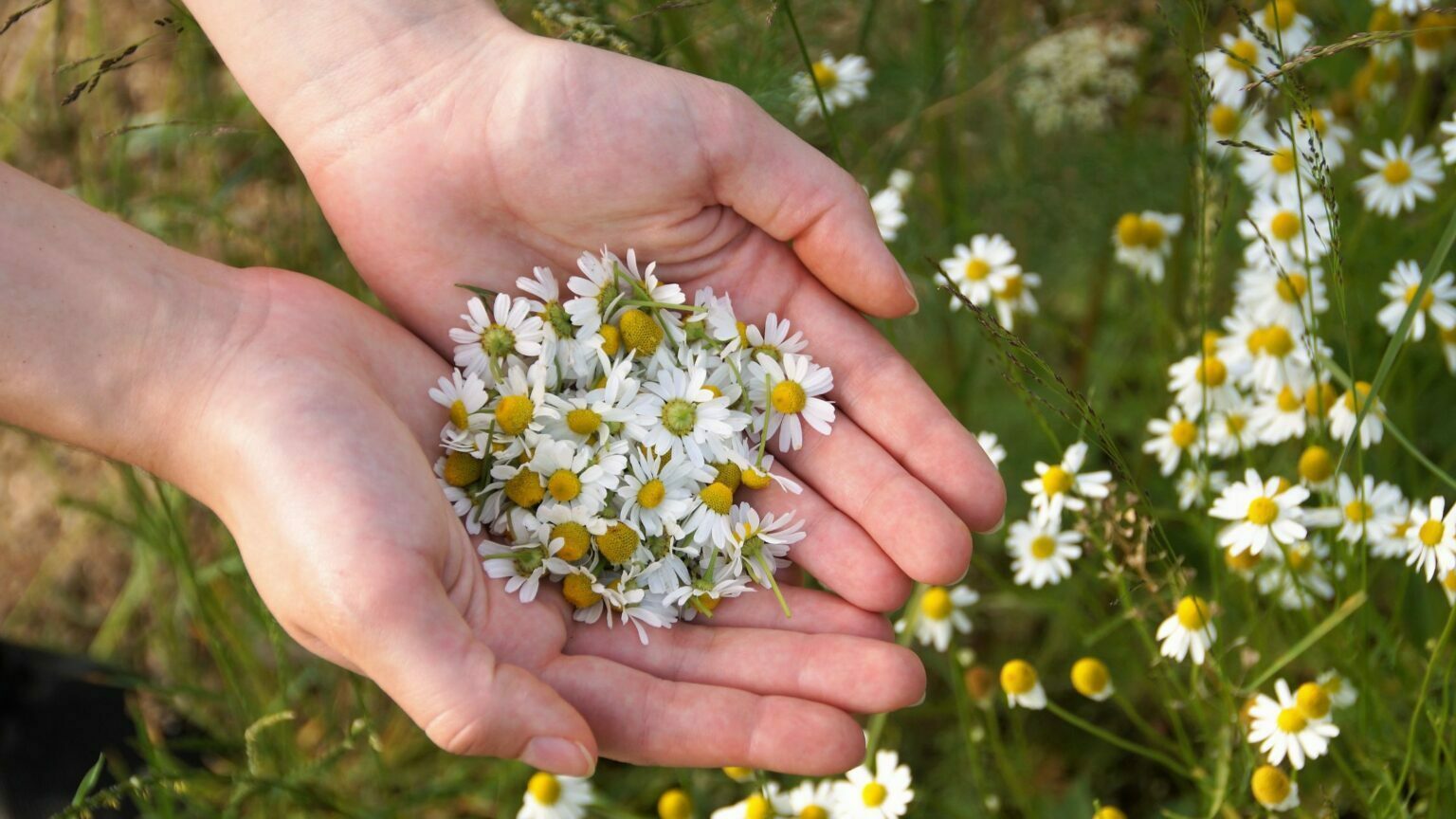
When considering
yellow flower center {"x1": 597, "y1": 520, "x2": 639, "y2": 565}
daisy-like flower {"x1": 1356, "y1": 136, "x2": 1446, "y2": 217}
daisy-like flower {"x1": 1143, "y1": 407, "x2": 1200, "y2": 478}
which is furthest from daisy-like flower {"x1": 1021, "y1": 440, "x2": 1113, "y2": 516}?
daisy-like flower {"x1": 1356, "y1": 136, "x2": 1446, "y2": 217}

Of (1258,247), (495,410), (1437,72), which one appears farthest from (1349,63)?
(495,410)

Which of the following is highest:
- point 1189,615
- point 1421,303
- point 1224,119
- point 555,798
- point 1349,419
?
point 1224,119

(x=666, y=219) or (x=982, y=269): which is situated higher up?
(x=666, y=219)

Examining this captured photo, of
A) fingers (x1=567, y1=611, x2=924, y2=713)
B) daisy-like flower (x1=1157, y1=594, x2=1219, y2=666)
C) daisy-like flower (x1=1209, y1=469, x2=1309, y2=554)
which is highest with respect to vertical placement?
daisy-like flower (x1=1209, y1=469, x2=1309, y2=554)

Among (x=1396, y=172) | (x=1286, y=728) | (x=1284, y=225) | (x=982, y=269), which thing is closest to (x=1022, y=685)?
(x=1286, y=728)

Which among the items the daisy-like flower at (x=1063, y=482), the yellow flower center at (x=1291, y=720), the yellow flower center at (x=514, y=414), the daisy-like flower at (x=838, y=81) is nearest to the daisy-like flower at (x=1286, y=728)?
the yellow flower center at (x=1291, y=720)

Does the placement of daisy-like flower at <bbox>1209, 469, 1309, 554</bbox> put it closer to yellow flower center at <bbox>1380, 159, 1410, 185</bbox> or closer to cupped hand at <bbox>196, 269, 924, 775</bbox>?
cupped hand at <bbox>196, 269, 924, 775</bbox>

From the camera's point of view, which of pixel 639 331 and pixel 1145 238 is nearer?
pixel 639 331

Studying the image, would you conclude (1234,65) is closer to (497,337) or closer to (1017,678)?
(1017,678)
